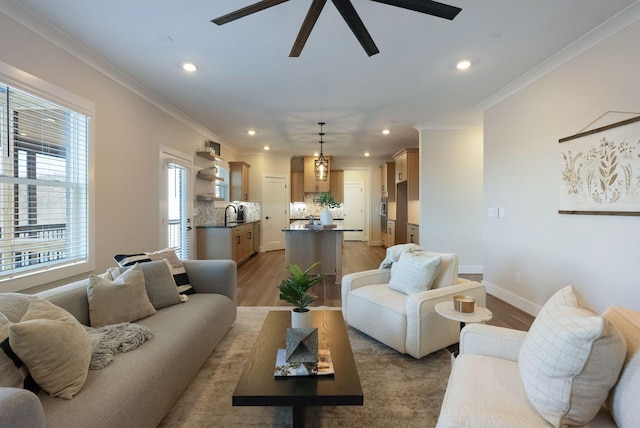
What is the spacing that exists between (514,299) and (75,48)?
17.5 ft

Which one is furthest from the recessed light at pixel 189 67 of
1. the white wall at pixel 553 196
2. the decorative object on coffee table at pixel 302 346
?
the white wall at pixel 553 196

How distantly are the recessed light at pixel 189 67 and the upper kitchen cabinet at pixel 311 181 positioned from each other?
5139 millimetres

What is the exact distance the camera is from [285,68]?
312 cm

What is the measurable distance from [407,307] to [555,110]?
8.54ft

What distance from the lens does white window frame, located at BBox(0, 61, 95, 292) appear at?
212 cm

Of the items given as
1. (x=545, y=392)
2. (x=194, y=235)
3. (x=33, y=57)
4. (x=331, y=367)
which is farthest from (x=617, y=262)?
(x=194, y=235)

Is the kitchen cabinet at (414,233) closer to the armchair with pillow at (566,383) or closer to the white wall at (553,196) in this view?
the white wall at (553,196)

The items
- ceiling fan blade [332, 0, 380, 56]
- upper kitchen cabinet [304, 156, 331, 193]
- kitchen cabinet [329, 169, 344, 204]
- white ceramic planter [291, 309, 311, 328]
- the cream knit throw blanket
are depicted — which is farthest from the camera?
kitchen cabinet [329, 169, 344, 204]

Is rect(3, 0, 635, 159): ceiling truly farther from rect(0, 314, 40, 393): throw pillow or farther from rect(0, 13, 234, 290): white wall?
rect(0, 314, 40, 393): throw pillow

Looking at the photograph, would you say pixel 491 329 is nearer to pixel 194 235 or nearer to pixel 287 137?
pixel 194 235

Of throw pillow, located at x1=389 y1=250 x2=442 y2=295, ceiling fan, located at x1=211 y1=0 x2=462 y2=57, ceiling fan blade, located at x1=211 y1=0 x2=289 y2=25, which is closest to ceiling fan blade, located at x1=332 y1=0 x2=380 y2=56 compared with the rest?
ceiling fan, located at x1=211 y1=0 x2=462 y2=57

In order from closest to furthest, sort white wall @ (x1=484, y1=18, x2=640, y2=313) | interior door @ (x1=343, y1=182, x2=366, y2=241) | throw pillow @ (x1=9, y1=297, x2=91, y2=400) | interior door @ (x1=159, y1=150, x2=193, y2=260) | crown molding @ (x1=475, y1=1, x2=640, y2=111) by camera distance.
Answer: throw pillow @ (x1=9, y1=297, x2=91, y2=400), crown molding @ (x1=475, y1=1, x2=640, y2=111), white wall @ (x1=484, y1=18, x2=640, y2=313), interior door @ (x1=159, y1=150, x2=193, y2=260), interior door @ (x1=343, y1=182, x2=366, y2=241)

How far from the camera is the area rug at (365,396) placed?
5.49 ft

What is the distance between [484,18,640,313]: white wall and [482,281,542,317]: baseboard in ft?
0.04
